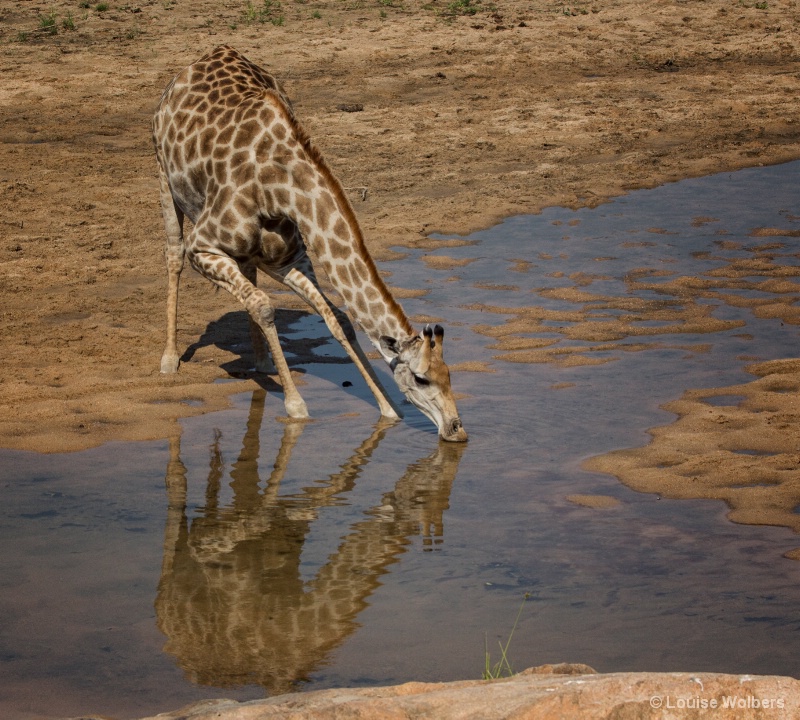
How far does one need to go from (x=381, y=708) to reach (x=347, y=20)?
1760 cm

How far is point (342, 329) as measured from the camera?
7.56 meters

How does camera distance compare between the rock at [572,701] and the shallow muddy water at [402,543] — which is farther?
the shallow muddy water at [402,543]

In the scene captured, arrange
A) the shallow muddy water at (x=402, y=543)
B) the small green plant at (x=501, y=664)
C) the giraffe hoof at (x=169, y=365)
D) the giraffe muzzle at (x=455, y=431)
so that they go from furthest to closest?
the giraffe hoof at (x=169, y=365) → the giraffe muzzle at (x=455, y=431) → the shallow muddy water at (x=402, y=543) → the small green plant at (x=501, y=664)

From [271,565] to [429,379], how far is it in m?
2.01

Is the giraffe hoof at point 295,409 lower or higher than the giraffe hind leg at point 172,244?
lower

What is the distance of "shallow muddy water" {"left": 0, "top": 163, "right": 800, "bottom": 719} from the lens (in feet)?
13.9

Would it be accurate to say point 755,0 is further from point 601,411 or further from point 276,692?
point 276,692

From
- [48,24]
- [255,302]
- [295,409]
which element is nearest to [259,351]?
[255,302]

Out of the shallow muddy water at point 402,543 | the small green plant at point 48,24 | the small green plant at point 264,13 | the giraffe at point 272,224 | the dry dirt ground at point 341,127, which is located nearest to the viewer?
the shallow muddy water at point 402,543

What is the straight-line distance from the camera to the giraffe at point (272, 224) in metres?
6.96

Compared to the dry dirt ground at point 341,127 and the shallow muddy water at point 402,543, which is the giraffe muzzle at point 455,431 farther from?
the dry dirt ground at point 341,127

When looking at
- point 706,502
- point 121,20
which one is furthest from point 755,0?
point 706,502

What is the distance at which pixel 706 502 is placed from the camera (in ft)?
18.8

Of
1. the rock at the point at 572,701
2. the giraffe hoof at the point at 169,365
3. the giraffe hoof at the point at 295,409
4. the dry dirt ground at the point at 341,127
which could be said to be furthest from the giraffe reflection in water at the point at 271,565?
the giraffe hoof at the point at 169,365
